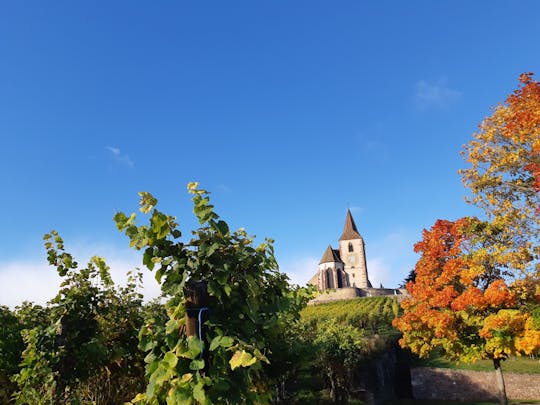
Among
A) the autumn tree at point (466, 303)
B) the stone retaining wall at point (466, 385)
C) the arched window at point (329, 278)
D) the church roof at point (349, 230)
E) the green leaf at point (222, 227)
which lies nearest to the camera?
the green leaf at point (222, 227)

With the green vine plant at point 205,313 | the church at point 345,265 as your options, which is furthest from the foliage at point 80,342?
the church at point 345,265

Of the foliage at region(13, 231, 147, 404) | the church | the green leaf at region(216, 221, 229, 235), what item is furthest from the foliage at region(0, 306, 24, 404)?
the church

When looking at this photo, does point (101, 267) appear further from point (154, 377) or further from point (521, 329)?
point (521, 329)

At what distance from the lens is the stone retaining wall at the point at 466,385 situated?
21297 millimetres

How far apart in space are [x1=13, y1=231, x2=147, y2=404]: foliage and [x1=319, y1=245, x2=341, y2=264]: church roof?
7503cm

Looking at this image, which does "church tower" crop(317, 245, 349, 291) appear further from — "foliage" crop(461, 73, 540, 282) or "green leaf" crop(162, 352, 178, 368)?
"green leaf" crop(162, 352, 178, 368)

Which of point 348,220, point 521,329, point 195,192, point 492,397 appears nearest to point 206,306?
point 195,192

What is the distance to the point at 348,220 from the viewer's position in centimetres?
8712

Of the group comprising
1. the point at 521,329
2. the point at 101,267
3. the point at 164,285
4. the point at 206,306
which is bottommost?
the point at 521,329

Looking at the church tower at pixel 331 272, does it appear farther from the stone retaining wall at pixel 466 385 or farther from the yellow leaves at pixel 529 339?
the yellow leaves at pixel 529 339

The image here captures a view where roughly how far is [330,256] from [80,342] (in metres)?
77.2

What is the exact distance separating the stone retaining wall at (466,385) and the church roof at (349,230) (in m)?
60.7

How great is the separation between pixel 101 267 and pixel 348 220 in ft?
274

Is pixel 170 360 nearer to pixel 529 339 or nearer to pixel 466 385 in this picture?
pixel 529 339
